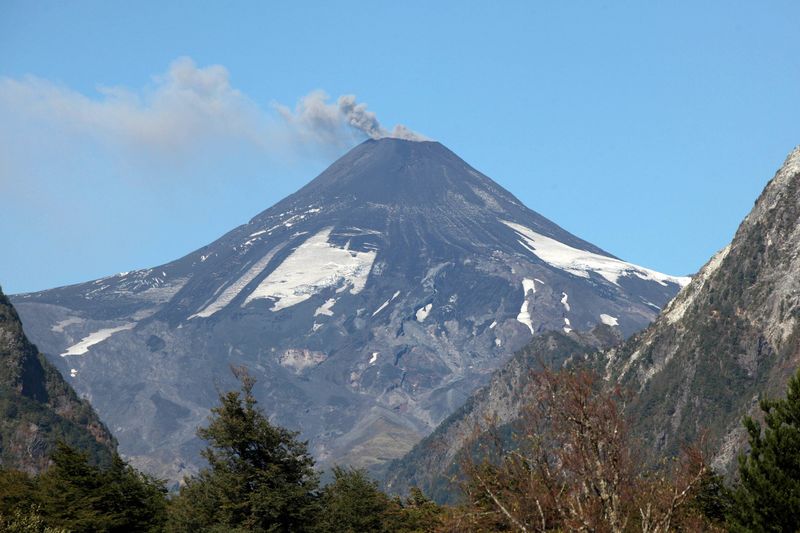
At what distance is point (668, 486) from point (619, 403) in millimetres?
6007

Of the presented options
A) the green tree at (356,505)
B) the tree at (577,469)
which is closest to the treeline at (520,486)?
the tree at (577,469)

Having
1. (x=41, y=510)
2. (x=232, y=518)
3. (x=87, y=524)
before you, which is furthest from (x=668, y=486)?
(x=41, y=510)

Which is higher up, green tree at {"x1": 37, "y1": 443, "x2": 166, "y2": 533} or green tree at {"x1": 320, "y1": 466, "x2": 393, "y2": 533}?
green tree at {"x1": 37, "y1": 443, "x2": 166, "y2": 533}

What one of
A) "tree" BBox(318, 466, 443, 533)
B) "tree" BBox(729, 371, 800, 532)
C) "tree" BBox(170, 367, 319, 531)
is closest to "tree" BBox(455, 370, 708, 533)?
"tree" BBox(729, 371, 800, 532)

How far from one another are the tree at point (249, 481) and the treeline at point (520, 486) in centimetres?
9

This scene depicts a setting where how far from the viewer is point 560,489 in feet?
141

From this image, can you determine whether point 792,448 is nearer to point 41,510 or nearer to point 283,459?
point 283,459

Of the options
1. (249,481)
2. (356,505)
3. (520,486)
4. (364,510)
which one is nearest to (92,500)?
(249,481)

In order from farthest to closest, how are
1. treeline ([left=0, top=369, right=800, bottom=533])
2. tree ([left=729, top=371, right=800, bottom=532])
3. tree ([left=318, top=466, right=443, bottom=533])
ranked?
1. tree ([left=318, top=466, right=443, bottom=533])
2. tree ([left=729, top=371, right=800, bottom=532])
3. treeline ([left=0, top=369, right=800, bottom=533])

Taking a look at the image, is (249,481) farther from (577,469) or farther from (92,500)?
(577,469)

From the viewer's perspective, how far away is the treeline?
39375 mm

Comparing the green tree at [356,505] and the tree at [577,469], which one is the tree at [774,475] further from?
the green tree at [356,505]

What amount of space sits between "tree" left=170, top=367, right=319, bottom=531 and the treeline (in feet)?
0.29

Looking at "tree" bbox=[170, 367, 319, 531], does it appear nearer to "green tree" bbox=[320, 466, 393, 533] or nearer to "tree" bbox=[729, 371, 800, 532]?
"green tree" bbox=[320, 466, 393, 533]
